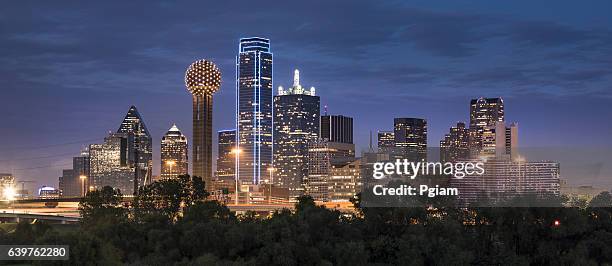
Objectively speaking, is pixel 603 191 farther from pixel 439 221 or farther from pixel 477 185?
pixel 439 221

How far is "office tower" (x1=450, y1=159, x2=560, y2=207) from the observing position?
64.9 metres

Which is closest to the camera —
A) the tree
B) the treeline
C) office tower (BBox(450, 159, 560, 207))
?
the treeline

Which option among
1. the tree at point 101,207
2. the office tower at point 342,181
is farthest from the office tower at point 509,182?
the office tower at point 342,181

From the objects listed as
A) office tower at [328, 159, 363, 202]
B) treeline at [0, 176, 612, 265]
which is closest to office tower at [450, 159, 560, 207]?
treeline at [0, 176, 612, 265]

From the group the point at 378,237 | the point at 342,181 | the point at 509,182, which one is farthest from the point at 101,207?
the point at 342,181

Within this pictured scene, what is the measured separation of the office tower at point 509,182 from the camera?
64.9m

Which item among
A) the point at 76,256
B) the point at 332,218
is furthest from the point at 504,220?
the point at 76,256

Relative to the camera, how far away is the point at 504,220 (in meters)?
56.7

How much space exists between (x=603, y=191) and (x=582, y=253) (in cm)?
1812

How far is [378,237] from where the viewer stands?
54094mm

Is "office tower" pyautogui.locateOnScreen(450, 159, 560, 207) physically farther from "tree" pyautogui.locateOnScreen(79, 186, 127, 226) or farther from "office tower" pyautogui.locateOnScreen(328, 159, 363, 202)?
"office tower" pyautogui.locateOnScreen(328, 159, 363, 202)

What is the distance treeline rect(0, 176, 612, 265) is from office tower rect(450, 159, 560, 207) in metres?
4.13

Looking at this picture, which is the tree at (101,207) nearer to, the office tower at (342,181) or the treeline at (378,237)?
the treeline at (378,237)

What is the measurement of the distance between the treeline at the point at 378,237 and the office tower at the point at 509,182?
4.13 metres
